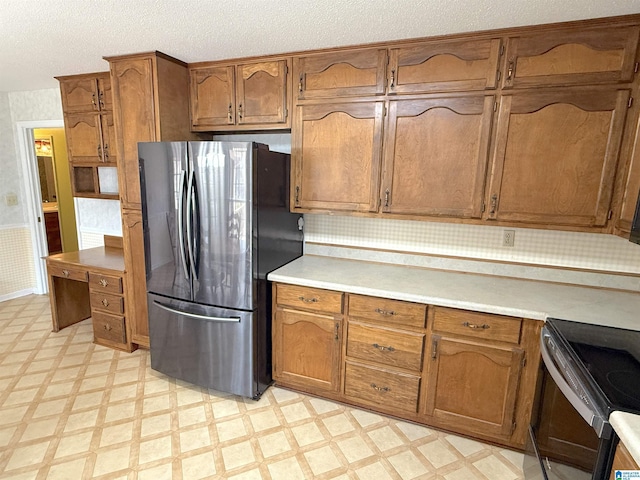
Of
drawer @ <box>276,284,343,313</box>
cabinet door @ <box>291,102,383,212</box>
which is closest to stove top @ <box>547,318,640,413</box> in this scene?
drawer @ <box>276,284,343,313</box>

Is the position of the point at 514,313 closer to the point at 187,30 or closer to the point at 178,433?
the point at 178,433

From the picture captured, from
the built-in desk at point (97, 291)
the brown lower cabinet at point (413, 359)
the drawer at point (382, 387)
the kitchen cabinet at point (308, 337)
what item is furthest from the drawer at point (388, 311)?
the built-in desk at point (97, 291)

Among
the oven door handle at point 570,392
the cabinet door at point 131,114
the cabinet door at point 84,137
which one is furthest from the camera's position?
the cabinet door at point 84,137

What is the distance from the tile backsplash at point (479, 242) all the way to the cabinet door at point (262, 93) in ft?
2.77

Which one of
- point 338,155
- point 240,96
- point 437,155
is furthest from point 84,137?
point 437,155

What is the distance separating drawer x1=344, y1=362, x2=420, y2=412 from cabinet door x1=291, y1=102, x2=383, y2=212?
105 cm

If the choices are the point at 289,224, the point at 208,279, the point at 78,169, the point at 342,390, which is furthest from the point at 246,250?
the point at 78,169

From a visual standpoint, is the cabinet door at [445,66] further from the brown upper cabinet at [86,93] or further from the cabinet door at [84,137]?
the cabinet door at [84,137]

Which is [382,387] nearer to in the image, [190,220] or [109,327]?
[190,220]

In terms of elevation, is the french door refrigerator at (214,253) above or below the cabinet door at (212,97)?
below

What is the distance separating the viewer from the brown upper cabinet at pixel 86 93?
117 inches

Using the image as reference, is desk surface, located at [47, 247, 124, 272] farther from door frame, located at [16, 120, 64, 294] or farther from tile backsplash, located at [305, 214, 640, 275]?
tile backsplash, located at [305, 214, 640, 275]

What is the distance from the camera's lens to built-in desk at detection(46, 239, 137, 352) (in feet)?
9.33

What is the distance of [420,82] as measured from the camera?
6.69ft
